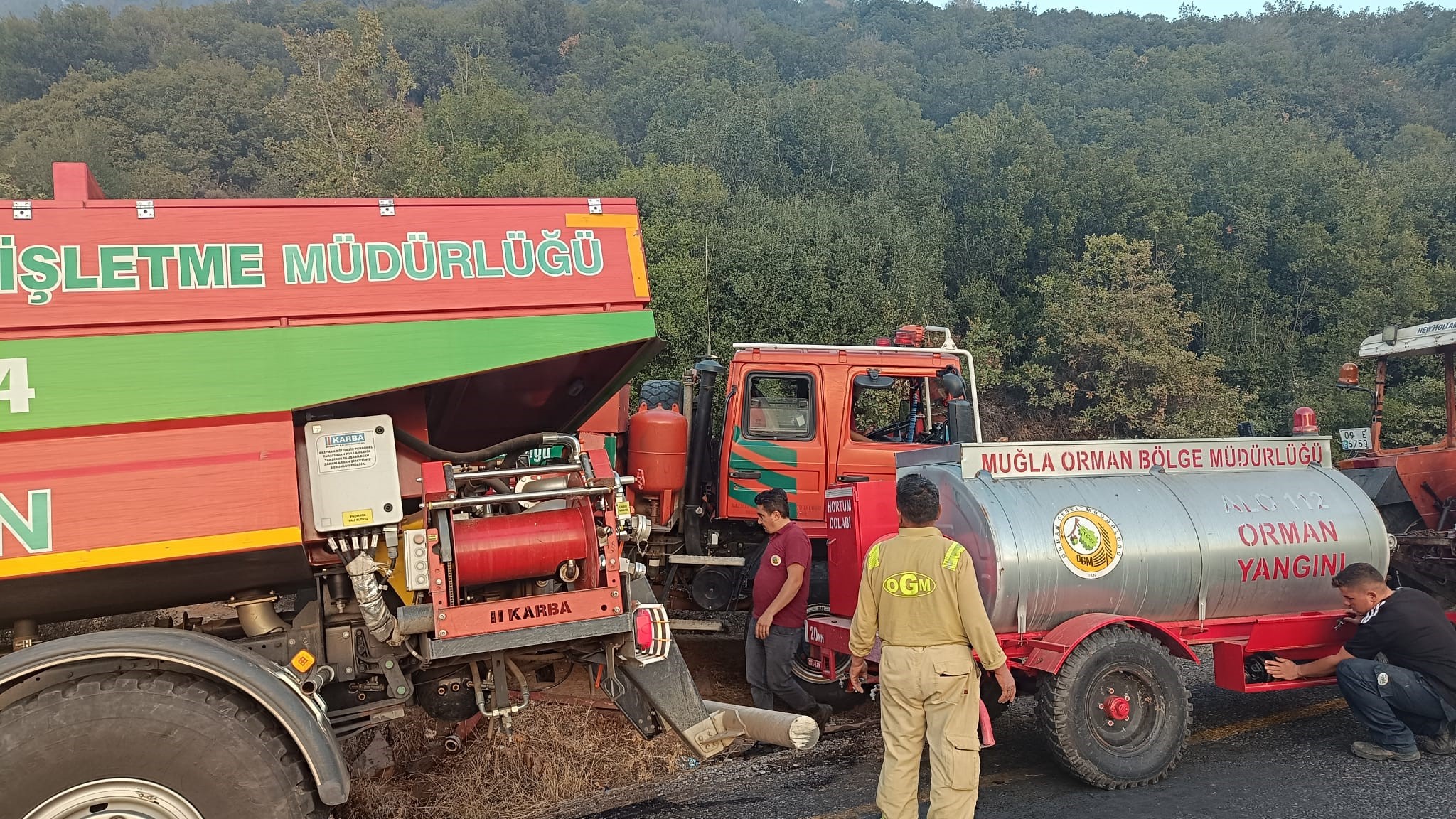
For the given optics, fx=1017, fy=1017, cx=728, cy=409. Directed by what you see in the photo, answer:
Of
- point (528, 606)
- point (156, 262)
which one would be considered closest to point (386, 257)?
point (156, 262)

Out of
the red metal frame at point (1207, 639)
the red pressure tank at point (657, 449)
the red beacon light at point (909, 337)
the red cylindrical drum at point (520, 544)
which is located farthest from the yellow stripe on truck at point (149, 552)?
the red beacon light at point (909, 337)

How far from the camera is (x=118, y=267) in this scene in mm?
3875

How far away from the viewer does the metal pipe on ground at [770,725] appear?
4574mm

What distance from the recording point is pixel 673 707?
470 centimetres

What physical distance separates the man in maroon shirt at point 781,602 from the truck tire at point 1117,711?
181 centimetres

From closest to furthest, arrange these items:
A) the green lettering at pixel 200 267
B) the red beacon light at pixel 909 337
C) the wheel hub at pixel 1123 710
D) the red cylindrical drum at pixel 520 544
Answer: the green lettering at pixel 200 267 < the red cylindrical drum at pixel 520 544 < the wheel hub at pixel 1123 710 < the red beacon light at pixel 909 337

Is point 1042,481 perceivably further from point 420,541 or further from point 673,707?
point 420,541

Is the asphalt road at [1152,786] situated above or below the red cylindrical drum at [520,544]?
below

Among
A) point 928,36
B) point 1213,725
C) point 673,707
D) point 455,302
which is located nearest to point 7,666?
point 455,302

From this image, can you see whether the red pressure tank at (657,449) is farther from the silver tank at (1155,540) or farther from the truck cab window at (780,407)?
the silver tank at (1155,540)

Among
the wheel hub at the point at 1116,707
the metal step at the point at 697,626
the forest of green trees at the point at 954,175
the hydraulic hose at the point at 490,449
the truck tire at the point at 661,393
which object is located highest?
the forest of green trees at the point at 954,175

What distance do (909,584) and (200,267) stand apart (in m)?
3.23

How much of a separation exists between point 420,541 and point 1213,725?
5256 mm

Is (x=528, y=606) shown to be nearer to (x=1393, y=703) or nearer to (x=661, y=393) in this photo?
(x=1393, y=703)
